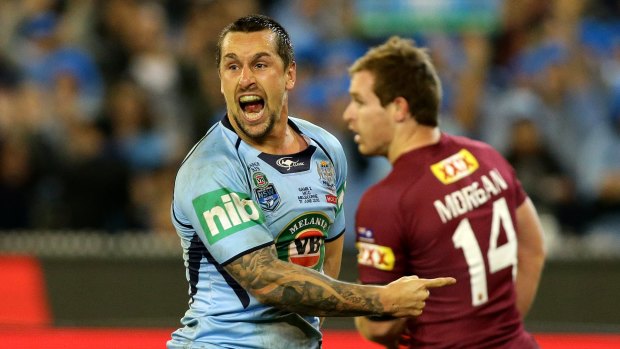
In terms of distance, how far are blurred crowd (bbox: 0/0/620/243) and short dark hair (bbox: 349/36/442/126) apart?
315 cm

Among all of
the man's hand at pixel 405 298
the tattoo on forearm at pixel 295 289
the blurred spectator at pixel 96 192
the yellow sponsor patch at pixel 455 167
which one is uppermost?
the yellow sponsor patch at pixel 455 167

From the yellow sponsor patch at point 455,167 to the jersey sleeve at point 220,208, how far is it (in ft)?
2.99

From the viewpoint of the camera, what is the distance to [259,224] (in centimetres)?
311

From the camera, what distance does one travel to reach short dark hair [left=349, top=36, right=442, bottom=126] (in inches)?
156

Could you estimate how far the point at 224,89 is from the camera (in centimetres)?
325

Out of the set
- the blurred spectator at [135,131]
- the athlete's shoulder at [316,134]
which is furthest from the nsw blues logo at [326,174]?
the blurred spectator at [135,131]

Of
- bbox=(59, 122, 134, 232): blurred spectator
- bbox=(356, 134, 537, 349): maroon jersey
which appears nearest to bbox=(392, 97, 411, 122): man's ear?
bbox=(356, 134, 537, 349): maroon jersey

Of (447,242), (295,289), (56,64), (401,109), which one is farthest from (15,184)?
(295,289)

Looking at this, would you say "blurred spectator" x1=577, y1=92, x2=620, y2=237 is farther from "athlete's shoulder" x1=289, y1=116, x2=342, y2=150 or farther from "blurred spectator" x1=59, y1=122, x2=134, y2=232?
"athlete's shoulder" x1=289, y1=116, x2=342, y2=150

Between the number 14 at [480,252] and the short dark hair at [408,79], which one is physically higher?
the short dark hair at [408,79]

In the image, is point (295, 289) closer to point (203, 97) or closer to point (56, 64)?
point (203, 97)

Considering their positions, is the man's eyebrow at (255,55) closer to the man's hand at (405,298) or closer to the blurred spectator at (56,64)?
the man's hand at (405,298)

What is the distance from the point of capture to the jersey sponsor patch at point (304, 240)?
10.7ft

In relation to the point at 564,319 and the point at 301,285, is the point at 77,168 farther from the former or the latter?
the point at 301,285
